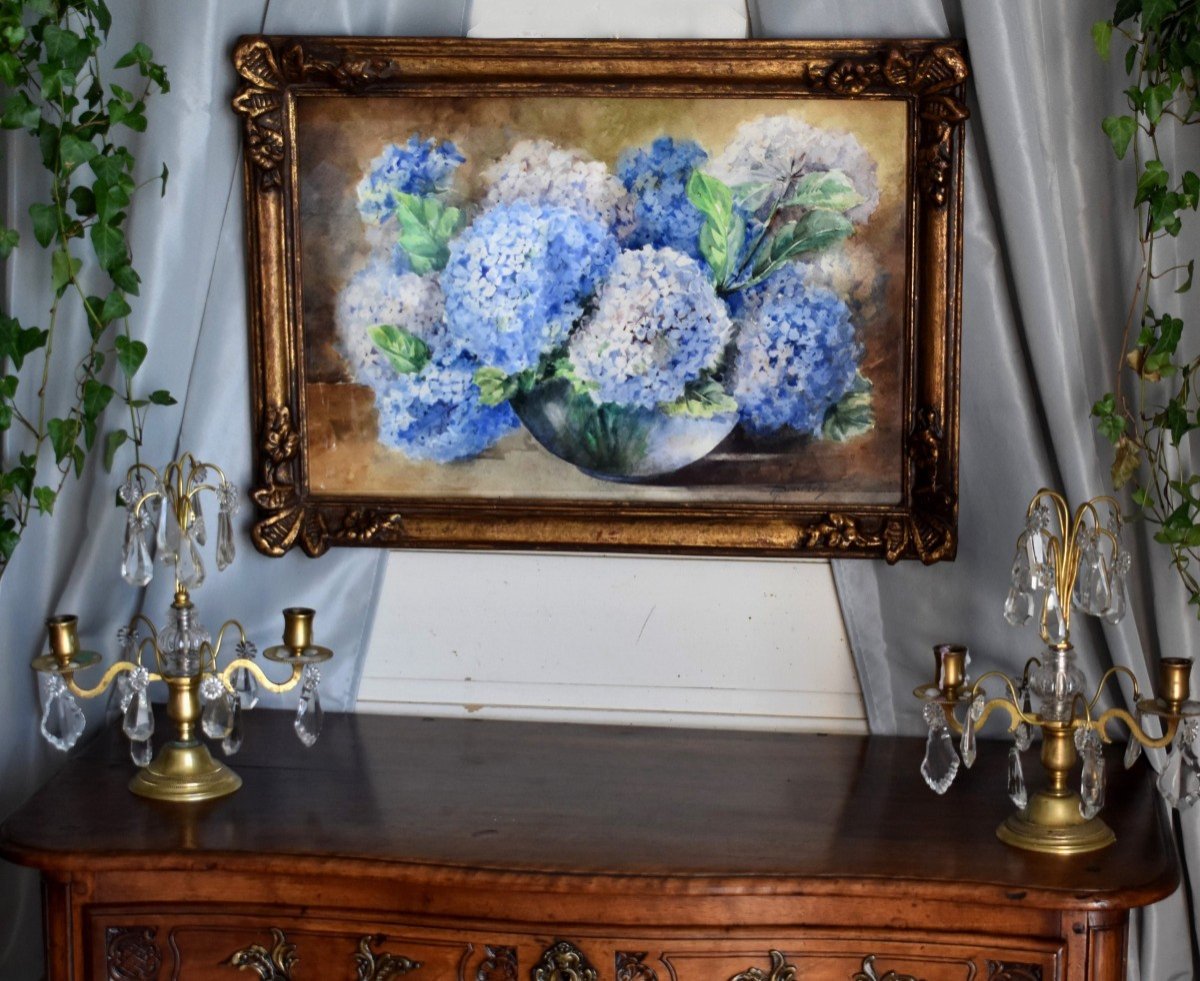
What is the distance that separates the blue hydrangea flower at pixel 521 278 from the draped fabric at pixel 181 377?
Answer: 1.14 ft

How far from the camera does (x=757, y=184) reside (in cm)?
237

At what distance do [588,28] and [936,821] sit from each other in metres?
1.39

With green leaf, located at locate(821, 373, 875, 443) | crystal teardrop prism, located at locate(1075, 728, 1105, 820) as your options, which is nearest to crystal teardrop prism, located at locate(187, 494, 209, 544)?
green leaf, located at locate(821, 373, 875, 443)

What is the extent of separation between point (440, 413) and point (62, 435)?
0.61 m

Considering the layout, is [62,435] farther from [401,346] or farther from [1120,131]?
[1120,131]

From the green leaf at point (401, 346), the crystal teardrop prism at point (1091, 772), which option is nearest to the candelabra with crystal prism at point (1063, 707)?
the crystal teardrop prism at point (1091, 772)

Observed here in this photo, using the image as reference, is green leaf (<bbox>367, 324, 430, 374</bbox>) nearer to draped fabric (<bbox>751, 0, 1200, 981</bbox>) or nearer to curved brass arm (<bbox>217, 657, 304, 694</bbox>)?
curved brass arm (<bbox>217, 657, 304, 694</bbox>)

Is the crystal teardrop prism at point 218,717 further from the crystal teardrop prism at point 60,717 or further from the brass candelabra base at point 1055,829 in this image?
the brass candelabra base at point 1055,829

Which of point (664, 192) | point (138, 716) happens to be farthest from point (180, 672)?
point (664, 192)

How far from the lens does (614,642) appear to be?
2.53 meters

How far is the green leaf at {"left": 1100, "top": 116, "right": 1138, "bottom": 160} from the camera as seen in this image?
6.86 ft

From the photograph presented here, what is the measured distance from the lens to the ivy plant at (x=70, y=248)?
2.20m

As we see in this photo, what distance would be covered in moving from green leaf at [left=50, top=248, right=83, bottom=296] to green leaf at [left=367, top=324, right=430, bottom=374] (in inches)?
18.9

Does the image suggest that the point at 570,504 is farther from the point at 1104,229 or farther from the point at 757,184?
the point at 1104,229
